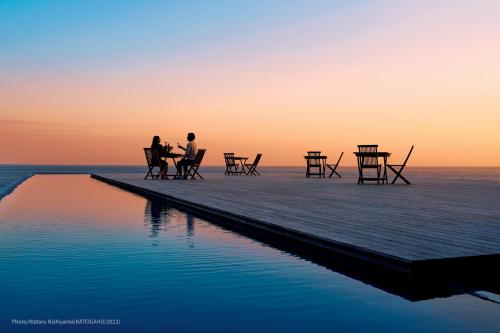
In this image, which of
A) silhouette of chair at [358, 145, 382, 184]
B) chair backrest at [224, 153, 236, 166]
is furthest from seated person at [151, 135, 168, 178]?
chair backrest at [224, 153, 236, 166]

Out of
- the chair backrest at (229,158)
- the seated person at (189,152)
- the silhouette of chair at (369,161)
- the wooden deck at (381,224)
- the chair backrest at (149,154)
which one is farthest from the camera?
the chair backrest at (229,158)

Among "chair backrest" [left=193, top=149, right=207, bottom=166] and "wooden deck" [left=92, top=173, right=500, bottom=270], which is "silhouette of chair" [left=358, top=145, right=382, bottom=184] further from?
"wooden deck" [left=92, top=173, right=500, bottom=270]

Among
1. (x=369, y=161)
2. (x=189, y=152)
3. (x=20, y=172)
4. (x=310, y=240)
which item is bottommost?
(x=310, y=240)

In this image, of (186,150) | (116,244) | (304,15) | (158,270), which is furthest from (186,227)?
(304,15)

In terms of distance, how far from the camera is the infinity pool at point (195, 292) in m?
2.75

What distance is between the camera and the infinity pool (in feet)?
9.02

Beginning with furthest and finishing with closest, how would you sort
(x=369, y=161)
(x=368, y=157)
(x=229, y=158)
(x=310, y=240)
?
1. (x=229, y=158)
2. (x=369, y=161)
3. (x=368, y=157)
4. (x=310, y=240)

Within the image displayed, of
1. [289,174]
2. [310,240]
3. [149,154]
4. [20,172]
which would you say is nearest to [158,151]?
[149,154]

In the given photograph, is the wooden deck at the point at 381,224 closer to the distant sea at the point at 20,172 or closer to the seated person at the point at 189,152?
the distant sea at the point at 20,172

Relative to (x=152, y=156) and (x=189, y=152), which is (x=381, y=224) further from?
(x=152, y=156)

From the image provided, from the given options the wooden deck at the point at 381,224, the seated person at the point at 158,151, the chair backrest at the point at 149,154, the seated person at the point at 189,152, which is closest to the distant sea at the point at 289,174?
the chair backrest at the point at 149,154

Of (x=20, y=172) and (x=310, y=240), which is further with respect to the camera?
(x=20, y=172)

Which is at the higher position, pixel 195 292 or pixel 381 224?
pixel 381 224

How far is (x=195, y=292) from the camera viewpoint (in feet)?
11.1
